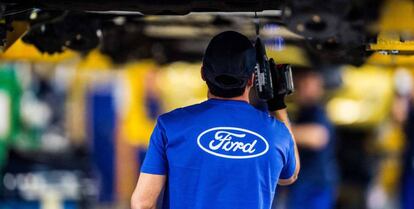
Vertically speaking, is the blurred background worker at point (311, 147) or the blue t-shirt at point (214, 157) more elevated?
the blue t-shirt at point (214, 157)

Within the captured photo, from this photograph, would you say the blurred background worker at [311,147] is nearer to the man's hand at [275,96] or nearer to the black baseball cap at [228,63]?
the man's hand at [275,96]

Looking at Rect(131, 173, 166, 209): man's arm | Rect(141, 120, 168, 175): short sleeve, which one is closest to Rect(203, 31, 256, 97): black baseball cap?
Rect(141, 120, 168, 175): short sleeve

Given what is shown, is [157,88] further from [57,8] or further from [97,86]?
[57,8]

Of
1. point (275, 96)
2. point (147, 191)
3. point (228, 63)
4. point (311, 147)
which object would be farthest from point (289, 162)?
point (311, 147)

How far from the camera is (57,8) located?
682 cm

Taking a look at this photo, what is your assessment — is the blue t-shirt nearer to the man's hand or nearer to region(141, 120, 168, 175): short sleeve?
region(141, 120, 168, 175): short sleeve

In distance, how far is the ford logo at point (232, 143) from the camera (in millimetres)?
6363

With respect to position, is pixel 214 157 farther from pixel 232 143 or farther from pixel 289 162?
pixel 289 162

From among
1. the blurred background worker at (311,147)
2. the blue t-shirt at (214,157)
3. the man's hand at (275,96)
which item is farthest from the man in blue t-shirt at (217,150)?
the blurred background worker at (311,147)

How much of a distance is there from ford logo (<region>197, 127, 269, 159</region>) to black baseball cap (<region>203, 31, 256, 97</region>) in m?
0.18

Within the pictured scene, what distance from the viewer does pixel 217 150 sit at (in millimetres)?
6359

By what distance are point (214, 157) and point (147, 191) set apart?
34 cm

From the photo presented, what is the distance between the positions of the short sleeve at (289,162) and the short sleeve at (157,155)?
60cm

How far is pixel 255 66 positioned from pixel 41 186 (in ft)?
18.3
